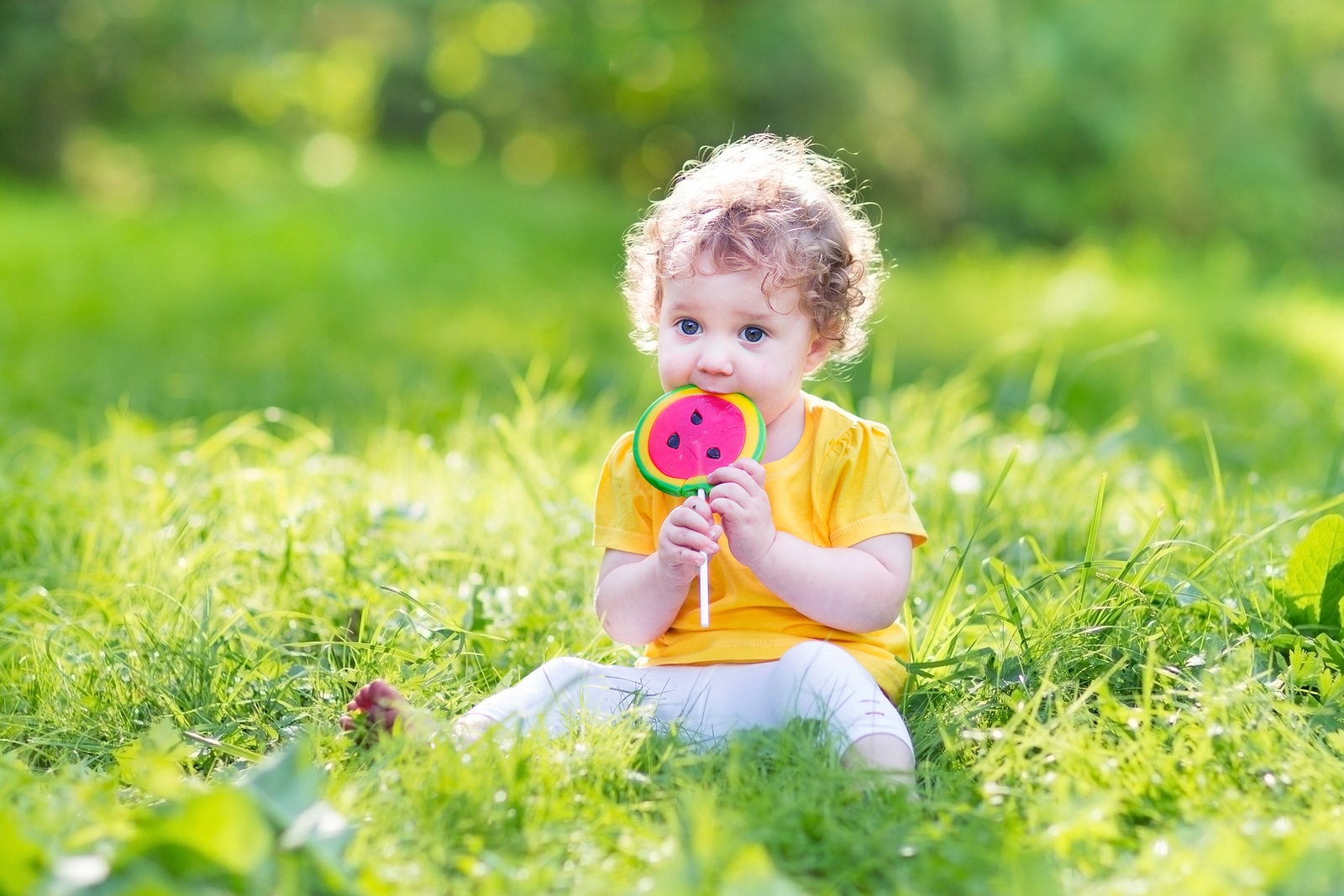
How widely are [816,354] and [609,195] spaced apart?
1227 centimetres

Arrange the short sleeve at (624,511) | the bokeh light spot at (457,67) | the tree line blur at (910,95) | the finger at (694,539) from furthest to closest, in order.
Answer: the bokeh light spot at (457,67)
the tree line blur at (910,95)
the short sleeve at (624,511)
the finger at (694,539)

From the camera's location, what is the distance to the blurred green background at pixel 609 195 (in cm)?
496

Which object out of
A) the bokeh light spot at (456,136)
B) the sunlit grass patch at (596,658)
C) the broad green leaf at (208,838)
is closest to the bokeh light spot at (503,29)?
the bokeh light spot at (456,136)

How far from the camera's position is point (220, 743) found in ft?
6.70

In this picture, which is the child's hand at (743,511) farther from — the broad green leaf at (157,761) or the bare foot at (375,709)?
the broad green leaf at (157,761)

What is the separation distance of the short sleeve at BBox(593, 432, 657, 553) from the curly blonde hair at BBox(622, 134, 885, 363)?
0.22 meters

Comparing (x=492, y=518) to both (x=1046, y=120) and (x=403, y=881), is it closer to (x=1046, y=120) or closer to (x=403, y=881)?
(x=403, y=881)

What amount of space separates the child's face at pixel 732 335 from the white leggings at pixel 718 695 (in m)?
0.41

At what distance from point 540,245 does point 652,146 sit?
15.9 feet

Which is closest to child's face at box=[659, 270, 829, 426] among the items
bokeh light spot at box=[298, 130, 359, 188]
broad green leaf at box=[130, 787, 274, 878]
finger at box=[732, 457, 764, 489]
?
finger at box=[732, 457, 764, 489]

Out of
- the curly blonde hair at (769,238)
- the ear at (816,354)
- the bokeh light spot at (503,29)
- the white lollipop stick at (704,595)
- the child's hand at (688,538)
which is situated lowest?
the white lollipop stick at (704,595)

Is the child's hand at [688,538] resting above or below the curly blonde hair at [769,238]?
below

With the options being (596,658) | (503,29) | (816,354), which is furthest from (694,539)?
(503,29)

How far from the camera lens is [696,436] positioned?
208cm
